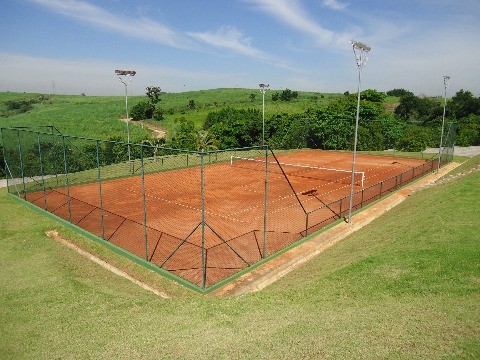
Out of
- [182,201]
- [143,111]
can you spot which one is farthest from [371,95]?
[182,201]

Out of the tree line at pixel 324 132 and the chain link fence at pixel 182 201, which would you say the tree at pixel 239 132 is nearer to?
the tree line at pixel 324 132

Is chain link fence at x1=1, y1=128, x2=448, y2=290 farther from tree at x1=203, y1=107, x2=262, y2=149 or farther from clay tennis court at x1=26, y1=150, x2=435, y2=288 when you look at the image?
tree at x1=203, y1=107, x2=262, y2=149

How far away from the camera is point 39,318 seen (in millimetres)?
9477

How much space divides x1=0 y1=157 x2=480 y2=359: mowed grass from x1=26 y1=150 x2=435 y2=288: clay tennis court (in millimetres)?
1673

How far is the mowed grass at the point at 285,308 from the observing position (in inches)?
283

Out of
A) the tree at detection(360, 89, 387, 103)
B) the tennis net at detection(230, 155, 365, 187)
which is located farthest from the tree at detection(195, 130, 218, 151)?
the tree at detection(360, 89, 387, 103)

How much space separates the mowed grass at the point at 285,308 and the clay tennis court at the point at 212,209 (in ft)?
5.49

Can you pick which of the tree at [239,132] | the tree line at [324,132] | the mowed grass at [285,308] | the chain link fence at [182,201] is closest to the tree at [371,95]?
the tree line at [324,132]

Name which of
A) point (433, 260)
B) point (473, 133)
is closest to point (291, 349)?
point (433, 260)

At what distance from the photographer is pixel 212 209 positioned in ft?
73.4

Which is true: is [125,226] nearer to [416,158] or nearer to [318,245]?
[318,245]

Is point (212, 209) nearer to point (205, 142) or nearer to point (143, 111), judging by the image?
point (205, 142)

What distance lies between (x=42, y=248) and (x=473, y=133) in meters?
63.5

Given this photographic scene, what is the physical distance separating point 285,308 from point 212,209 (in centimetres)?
1327
